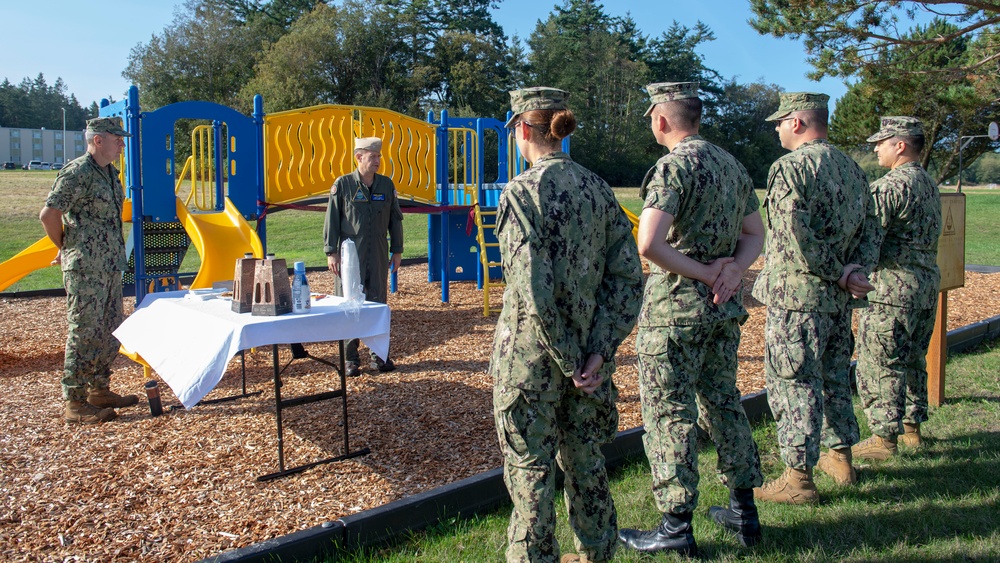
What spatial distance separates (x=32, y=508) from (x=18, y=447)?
1.04 m

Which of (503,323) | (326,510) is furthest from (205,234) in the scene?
(503,323)

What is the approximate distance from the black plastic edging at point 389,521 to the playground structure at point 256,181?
3977mm

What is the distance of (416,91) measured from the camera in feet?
143

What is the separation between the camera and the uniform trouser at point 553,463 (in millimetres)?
2463

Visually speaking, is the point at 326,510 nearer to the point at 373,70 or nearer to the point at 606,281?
the point at 606,281

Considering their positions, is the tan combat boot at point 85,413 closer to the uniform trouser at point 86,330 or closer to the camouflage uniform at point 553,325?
the uniform trouser at point 86,330

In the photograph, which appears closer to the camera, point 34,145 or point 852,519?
point 852,519

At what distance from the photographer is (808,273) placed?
359cm

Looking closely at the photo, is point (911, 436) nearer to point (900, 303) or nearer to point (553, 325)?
point (900, 303)

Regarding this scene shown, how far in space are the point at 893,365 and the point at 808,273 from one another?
1.22m

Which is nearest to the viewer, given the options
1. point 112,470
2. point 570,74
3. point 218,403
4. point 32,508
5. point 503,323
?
point 503,323

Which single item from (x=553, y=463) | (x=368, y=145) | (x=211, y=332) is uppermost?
(x=368, y=145)

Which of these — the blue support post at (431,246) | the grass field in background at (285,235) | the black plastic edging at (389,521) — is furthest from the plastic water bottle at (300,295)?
the grass field in background at (285,235)

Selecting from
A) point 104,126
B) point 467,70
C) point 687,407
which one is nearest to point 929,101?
point 687,407
